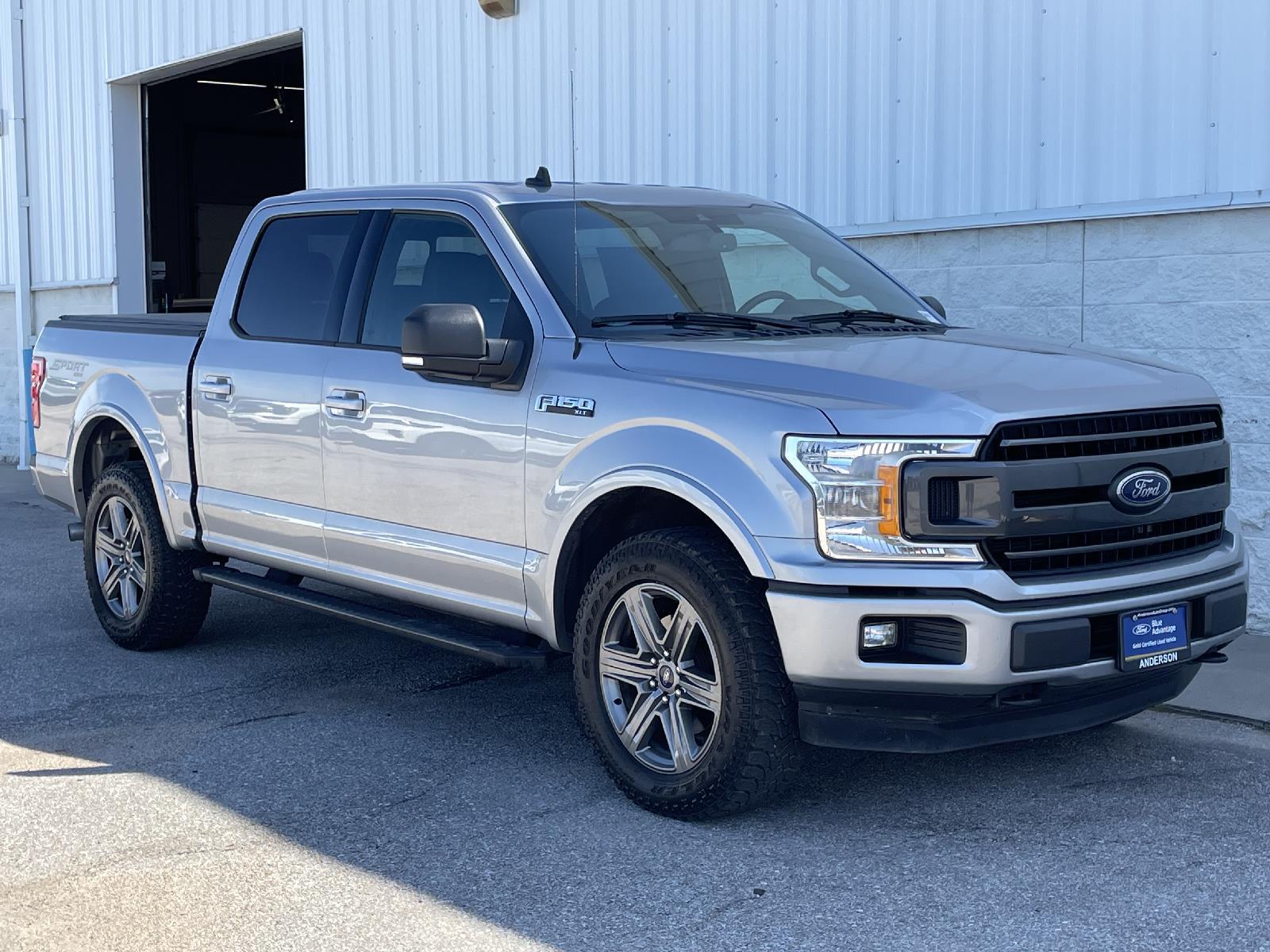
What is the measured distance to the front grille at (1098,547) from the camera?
4344mm

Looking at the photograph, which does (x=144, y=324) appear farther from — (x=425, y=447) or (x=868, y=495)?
(x=868, y=495)

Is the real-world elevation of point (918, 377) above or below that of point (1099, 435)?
above

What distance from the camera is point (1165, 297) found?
7664 millimetres

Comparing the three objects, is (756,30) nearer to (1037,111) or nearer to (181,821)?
(1037,111)

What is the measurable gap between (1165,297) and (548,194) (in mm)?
3448

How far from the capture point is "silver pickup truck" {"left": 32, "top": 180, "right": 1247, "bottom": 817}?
4316 millimetres

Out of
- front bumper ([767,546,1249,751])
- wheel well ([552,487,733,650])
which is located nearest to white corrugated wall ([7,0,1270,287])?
front bumper ([767,546,1249,751])

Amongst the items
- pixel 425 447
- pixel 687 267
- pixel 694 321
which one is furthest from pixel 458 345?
pixel 687 267

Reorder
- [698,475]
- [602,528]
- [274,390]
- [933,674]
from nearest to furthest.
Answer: [933,674]
[698,475]
[602,528]
[274,390]

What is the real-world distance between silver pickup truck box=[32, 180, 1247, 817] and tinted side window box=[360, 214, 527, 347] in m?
0.01

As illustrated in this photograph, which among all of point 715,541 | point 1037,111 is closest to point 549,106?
point 1037,111

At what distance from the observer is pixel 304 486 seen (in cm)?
613

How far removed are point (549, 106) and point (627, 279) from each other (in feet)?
19.5

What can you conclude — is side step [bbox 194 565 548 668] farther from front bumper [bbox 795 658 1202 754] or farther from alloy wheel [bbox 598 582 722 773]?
front bumper [bbox 795 658 1202 754]
